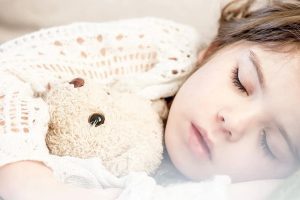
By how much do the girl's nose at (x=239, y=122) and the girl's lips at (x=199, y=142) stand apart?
28 millimetres

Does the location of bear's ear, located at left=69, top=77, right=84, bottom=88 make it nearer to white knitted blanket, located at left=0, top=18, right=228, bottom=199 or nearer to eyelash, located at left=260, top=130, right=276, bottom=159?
white knitted blanket, located at left=0, top=18, right=228, bottom=199

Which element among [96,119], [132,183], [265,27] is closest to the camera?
[132,183]

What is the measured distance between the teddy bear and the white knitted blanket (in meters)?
0.02

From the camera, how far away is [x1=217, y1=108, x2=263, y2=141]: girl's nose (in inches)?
27.2

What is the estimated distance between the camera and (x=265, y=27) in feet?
2.72

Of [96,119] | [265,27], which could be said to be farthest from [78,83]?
[265,27]

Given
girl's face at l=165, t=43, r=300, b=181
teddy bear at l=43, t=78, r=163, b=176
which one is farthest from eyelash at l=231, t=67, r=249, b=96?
teddy bear at l=43, t=78, r=163, b=176

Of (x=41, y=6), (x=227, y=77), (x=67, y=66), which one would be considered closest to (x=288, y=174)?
(x=227, y=77)

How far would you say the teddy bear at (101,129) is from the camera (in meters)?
0.69

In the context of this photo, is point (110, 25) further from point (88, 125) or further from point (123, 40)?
point (88, 125)

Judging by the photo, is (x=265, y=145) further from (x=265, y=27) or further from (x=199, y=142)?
(x=265, y=27)

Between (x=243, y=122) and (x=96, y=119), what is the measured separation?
19 centimetres

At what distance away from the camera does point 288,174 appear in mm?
627

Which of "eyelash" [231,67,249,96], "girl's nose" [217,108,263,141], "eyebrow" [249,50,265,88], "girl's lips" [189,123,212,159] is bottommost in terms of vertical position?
"girl's lips" [189,123,212,159]
